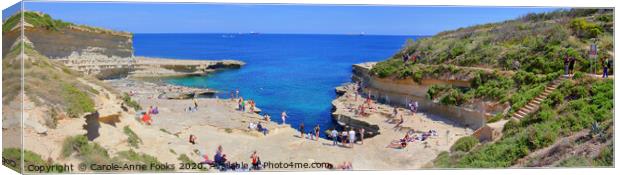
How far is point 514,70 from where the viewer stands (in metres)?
23.0

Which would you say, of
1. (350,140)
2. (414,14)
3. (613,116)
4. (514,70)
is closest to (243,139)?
(350,140)

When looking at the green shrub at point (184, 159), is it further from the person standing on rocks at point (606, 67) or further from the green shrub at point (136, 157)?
the person standing on rocks at point (606, 67)

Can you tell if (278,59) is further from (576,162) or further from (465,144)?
(576,162)

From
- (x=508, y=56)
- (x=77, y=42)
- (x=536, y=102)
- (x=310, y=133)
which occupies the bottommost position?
(x=310, y=133)

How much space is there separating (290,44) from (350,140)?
3520 millimetres

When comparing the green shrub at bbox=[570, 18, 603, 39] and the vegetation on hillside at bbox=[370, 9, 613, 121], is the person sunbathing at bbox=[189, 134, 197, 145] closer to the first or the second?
the vegetation on hillside at bbox=[370, 9, 613, 121]

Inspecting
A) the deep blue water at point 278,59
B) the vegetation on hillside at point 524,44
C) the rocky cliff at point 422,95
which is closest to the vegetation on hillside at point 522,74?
the vegetation on hillside at point 524,44

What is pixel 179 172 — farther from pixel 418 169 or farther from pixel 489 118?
pixel 489 118

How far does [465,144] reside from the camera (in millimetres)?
16422

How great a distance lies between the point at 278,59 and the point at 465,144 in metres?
5.71

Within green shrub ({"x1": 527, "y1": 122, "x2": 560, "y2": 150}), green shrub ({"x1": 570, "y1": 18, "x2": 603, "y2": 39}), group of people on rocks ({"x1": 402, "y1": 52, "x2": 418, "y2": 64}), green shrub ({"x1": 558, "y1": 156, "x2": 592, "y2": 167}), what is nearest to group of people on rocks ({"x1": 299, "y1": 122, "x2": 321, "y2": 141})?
→ green shrub ({"x1": 527, "y1": 122, "x2": 560, "y2": 150})

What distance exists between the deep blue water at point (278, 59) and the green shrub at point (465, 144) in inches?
130

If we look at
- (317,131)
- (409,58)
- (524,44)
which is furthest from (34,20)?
(409,58)

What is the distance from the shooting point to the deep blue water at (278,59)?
57.6 feet
